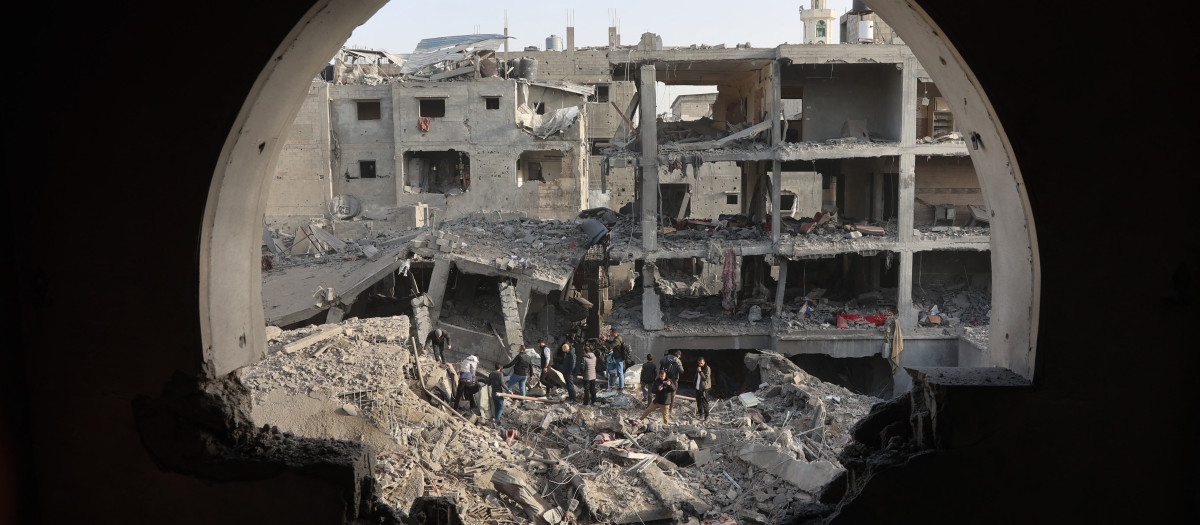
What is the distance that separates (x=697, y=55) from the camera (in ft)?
69.3

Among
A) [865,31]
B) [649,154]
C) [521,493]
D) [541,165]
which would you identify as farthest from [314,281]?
[541,165]

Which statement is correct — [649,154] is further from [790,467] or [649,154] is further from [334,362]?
[334,362]

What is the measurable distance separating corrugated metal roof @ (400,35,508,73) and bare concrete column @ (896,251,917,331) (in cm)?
2278

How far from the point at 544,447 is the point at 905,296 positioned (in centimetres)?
1425

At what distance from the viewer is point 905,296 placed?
23.2 m

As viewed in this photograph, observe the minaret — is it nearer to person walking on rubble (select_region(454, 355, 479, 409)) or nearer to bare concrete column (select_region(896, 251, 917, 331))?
bare concrete column (select_region(896, 251, 917, 331))

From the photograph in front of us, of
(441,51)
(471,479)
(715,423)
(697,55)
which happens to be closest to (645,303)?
(697,55)

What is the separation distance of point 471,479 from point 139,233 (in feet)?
24.5

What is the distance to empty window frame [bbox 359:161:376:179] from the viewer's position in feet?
119

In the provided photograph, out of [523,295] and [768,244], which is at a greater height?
[768,244]

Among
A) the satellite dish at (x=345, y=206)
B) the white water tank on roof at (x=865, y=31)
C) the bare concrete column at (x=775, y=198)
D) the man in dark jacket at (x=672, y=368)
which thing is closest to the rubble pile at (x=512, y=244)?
the bare concrete column at (x=775, y=198)

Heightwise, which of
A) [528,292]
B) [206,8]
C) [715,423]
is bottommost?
[715,423]

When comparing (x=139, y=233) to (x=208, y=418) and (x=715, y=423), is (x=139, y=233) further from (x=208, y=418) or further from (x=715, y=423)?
(x=715, y=423)

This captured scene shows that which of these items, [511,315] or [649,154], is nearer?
[511,315]
